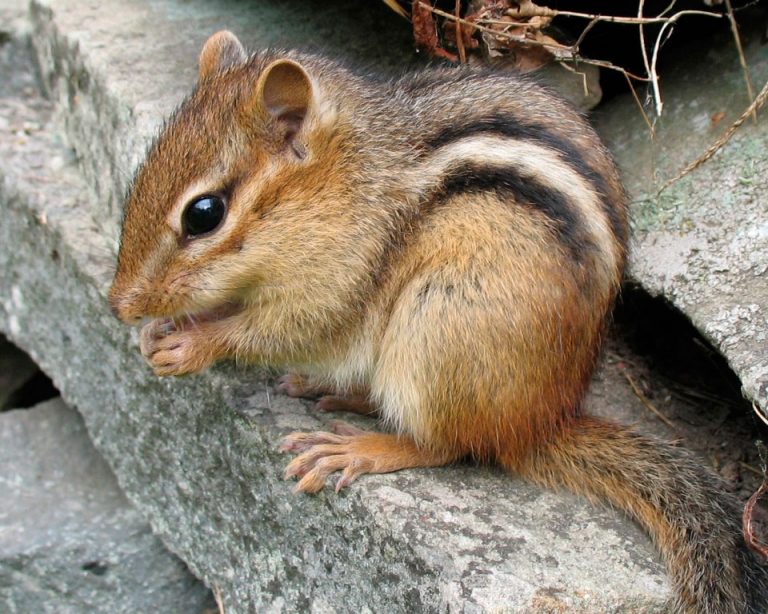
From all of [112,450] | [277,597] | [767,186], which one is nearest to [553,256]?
[767,186]

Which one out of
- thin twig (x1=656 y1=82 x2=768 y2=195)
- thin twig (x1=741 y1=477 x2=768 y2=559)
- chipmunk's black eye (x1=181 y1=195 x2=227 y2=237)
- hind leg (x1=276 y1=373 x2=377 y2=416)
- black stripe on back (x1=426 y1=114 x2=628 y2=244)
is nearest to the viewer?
thin twig (x1=741 y1=477 x2=768 y2=559)

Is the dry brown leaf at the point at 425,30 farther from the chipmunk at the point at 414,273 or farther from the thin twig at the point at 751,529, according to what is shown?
the thin twig at the point at 751,529

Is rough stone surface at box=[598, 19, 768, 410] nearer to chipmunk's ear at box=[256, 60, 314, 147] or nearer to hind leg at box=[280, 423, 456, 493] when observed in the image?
hind leg at box=[280, 423, 456, 493]

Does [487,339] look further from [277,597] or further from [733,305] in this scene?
[277,597]

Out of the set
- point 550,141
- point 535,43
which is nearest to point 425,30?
point 535,43

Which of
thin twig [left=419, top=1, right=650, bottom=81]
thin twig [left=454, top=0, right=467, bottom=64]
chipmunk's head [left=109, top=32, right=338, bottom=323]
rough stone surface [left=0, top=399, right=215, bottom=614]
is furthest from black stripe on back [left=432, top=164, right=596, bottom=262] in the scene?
rough stone surface [left=0, top=399, right=215, bottom=614]
